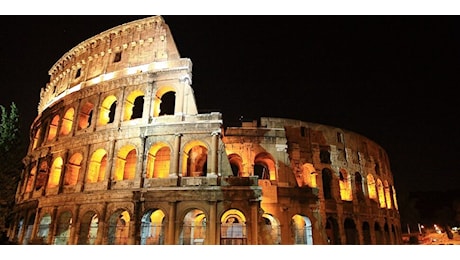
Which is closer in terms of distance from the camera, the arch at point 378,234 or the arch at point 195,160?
the arch at point 195,160

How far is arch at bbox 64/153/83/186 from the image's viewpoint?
1750 cm

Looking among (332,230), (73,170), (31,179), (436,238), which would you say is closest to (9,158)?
(31,179)

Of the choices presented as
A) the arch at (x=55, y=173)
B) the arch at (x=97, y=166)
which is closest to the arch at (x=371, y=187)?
the arch at (x=97, y=166)

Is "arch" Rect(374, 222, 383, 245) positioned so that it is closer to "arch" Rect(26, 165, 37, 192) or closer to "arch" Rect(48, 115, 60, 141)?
"arch" Rect(48, 115, 60, 141)

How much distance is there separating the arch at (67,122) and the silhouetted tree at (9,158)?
10.2 feet

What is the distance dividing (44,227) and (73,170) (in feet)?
11.3

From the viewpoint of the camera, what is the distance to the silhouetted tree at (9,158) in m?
18.6

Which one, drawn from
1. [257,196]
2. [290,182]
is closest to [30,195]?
[257,196]

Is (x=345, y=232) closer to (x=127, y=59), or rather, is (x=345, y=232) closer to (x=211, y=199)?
(x=211, y=199)

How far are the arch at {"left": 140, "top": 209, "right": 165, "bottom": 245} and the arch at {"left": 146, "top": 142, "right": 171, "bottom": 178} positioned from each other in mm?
1947

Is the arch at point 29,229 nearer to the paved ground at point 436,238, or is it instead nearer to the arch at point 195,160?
the arch at point 195,160

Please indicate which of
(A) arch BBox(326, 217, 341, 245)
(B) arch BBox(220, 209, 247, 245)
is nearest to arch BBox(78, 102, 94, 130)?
(B) arch BBox(220, 209, 247, 245)

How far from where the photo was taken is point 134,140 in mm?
16469

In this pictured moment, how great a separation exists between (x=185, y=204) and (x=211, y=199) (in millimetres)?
1231
